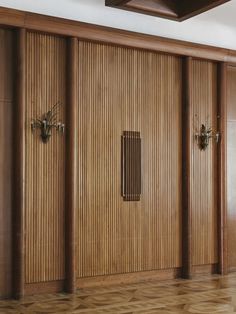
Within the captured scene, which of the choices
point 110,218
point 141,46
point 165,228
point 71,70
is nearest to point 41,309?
point 110,218

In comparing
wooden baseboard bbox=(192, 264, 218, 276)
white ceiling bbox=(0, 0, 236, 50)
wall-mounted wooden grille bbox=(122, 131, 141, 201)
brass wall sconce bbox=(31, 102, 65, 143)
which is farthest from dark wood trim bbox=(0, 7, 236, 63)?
wooden baseboard bbox=(192, 264, 218, 276)

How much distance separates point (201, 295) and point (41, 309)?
1.81 m

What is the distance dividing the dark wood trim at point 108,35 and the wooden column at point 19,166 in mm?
169

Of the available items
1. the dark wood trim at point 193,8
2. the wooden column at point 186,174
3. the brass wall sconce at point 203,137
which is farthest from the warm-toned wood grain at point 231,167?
the dark wood trim at point 193,8

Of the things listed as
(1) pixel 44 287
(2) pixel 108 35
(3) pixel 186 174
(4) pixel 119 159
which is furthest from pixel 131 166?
(1) pixel 44 287

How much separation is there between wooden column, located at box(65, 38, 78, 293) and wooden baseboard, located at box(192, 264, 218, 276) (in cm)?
184

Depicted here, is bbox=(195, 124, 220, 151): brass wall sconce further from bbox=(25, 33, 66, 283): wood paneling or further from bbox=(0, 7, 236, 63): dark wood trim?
bbox=(25, 33, 66, 283): wood paneling

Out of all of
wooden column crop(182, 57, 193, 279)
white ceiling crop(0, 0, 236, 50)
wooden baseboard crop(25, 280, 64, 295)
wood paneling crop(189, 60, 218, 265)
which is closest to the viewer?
wooden baseboard crop(25, 280, 64, 295)

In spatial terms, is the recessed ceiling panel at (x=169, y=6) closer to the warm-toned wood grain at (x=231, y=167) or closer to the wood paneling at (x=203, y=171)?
the wood paneling at (x=203, y=171)

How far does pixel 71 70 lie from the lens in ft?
21.0

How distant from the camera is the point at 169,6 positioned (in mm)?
6828

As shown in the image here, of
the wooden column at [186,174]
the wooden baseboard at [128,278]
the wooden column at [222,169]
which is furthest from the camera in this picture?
the wooden column at [222,169]

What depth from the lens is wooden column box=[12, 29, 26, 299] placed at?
5.99 m

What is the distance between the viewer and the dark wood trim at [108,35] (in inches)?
237
